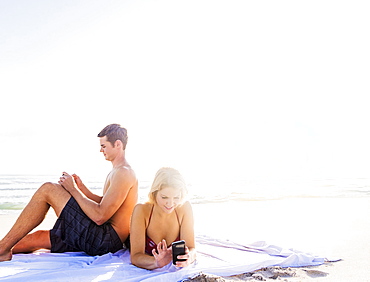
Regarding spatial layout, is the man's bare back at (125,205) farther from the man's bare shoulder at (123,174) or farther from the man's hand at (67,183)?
the man's hand at (67,183)

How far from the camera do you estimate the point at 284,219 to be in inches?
338

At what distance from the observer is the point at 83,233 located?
454cm

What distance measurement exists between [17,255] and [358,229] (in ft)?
17.6

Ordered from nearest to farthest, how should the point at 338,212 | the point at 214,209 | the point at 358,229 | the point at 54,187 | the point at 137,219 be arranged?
the point at 137,219, the point at 54,187, the point at 358,229, the point at 338,212, the point at 214,209

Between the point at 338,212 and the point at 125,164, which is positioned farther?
the point at 338,212

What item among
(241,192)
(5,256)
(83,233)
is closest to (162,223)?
(83,233)

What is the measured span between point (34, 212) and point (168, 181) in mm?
1658

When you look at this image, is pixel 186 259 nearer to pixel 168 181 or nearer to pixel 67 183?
pixel 168 181

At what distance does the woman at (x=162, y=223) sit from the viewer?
149 inches

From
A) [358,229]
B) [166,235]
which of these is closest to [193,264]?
[166,235]

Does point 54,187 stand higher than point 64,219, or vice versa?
point 54,187

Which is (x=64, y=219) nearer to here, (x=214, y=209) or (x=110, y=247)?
(x=110, y=247)

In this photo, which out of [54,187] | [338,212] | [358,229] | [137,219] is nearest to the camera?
[137,219]

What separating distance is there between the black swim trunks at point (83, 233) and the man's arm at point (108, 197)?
0.10 m
